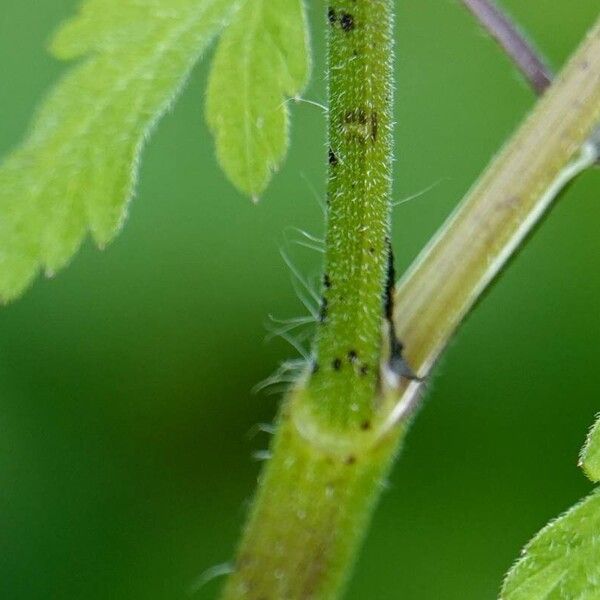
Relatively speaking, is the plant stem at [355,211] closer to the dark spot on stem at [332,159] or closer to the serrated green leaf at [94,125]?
the dark spot on stem at [332,159]

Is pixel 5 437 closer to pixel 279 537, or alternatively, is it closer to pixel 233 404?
pixel 233 404

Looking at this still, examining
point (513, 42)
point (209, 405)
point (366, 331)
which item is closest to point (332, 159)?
point (366, 331)

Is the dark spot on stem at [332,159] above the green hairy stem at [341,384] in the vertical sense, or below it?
above

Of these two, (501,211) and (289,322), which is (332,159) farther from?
(289,322)

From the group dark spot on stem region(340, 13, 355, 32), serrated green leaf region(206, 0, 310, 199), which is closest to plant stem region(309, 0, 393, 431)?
dark spot on stem region(340, 13, 355, 32)

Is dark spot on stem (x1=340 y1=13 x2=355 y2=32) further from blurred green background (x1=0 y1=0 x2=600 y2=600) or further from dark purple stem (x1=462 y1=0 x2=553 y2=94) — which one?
blurred green background (x1=0 y1=0 x2=600 y2=600)

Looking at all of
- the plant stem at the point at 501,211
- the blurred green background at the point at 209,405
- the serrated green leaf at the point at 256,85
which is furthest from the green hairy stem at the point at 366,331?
the blurred green background at the point at 209,405

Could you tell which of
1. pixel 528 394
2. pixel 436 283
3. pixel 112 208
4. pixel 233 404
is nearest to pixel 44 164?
pixel 112 208
